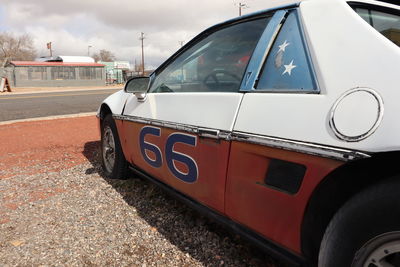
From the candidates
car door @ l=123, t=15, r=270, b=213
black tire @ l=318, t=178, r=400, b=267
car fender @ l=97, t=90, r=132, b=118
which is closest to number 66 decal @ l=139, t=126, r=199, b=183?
car door @ l=123, t=15, r=270, b=213

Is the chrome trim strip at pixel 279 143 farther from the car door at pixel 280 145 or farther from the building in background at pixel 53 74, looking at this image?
the building in background at pixel 53 74

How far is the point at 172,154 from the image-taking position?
7.52ft

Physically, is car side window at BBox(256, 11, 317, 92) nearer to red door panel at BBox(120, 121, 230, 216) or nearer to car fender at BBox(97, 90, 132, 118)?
red door panel at BBox(120, 121, 230, 216)

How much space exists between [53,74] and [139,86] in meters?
38.8

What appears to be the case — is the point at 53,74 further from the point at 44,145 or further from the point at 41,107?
the point at 44,145

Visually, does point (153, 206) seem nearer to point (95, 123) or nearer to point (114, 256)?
point (114, 256)

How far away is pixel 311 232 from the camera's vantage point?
Result: 1.39m

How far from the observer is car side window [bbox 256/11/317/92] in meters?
1.49

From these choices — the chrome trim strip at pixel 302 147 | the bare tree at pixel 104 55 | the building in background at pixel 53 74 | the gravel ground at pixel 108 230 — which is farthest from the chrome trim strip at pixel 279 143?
the bare tree at pixel 104 55

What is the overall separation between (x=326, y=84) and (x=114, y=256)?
5.92 feet

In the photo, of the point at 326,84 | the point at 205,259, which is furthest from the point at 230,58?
the point at 205,259

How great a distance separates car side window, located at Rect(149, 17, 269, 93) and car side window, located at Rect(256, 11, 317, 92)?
197 mm

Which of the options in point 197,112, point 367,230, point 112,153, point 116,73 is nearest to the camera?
point 367,230

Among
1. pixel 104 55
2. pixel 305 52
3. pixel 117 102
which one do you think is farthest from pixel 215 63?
pixel 104 55
